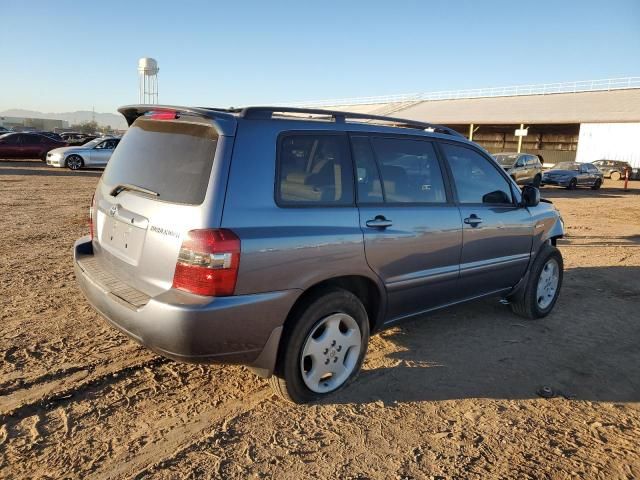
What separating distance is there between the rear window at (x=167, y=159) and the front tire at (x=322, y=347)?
1.00 metres

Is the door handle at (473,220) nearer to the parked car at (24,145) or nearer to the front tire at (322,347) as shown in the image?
the front tire at (322,347)

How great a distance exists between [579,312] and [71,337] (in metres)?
4.98

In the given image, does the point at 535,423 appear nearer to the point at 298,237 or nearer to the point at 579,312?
the point at 298,237

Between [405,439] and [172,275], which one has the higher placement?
[172,275]

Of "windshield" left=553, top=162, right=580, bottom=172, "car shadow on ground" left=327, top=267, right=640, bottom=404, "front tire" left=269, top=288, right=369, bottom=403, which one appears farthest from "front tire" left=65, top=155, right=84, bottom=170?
"windshield" left=553, top=162, right=580, bottom=172

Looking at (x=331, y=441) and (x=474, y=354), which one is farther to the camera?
(x=474, y=354)

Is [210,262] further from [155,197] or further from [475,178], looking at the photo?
[475,178]

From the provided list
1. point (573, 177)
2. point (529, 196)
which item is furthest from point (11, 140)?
point (573, 177)

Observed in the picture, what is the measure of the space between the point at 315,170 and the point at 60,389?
218 cm

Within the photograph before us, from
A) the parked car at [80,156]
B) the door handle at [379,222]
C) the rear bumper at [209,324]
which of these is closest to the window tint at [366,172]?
the door handle at [379,222]

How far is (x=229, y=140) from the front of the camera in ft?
9.42

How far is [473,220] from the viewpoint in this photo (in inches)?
166

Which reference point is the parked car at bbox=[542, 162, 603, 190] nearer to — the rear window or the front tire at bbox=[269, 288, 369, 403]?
the front tire at bbox=[269, 288, 369, 403]

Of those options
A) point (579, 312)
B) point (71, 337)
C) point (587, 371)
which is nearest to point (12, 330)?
point (71, 337)
